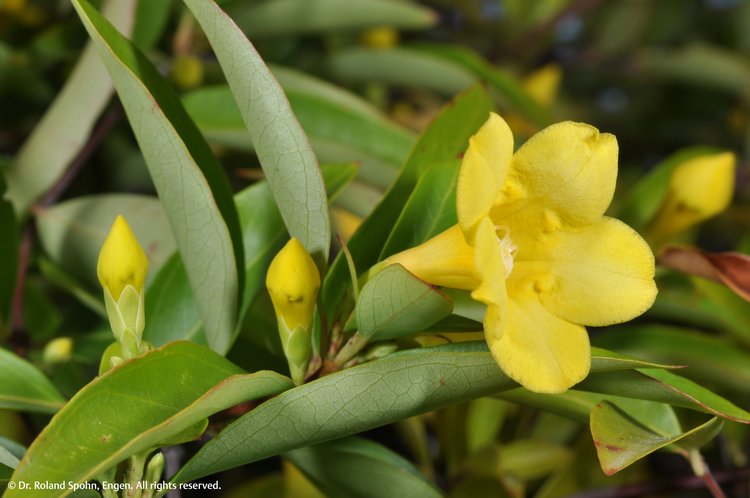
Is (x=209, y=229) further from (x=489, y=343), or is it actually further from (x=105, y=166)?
(x=105, y=166)

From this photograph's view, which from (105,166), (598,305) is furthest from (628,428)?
(105,166)

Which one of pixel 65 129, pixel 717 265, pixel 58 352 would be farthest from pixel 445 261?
pixel 65 129

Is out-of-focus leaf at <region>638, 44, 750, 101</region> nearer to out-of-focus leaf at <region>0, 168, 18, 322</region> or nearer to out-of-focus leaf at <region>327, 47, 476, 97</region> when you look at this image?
out-of-focus leaf at <region>327, 47, 476, 97</region>

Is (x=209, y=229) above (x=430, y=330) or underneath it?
above

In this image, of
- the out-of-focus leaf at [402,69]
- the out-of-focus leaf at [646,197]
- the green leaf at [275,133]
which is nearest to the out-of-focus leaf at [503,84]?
the out-of-focus leaf at [402,69]

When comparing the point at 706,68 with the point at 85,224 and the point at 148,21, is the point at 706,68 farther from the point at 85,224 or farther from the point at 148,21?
the point at 85,224

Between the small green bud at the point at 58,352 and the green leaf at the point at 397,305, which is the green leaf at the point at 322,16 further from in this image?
the green leaf at the point at 397,305

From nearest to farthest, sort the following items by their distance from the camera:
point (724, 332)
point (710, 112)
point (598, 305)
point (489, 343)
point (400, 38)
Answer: point (489, 343) → point (598, 305) → point (724, 332) → point (400, 38) → point (710, 112)
